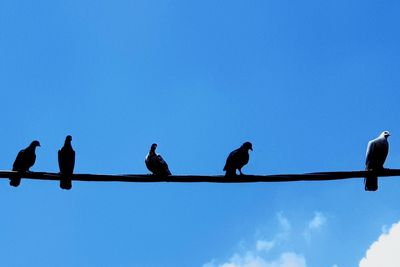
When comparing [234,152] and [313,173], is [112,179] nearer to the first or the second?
[313,173]

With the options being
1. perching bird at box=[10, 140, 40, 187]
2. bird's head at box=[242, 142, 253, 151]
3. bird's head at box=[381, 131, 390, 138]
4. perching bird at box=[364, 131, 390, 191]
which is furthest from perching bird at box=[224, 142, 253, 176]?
perching bird at box=[10, 140, 40, 187]

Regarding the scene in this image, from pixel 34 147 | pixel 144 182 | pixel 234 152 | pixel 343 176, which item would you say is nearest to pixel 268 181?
pixel 343 176

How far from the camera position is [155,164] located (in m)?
11.7

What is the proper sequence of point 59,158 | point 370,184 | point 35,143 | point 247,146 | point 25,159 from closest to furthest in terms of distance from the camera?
point 370,184 → point 59,158 → point 247,146 → point 25,159 → point 35,143

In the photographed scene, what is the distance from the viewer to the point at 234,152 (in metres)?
10.9

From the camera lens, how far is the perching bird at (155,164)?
11656 millimetres

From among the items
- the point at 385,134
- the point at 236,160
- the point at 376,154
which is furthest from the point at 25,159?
the point at 385,134

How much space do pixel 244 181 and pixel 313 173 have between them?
2.81 ft

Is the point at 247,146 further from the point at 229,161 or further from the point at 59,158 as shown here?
the point at 59,158

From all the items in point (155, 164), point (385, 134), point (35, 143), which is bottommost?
point (155, 164)

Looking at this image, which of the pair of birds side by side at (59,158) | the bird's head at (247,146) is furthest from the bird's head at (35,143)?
the bird's head at (247,146)

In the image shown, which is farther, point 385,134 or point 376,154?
point 385,134

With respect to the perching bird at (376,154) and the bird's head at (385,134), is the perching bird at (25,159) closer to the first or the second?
the perching bird at (376,154)

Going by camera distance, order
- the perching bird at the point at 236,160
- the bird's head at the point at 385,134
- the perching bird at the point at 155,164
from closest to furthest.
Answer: the perching bird at the point at 236,160 → the bird's head at the point at 385,134 → the perching bird at the point at 155,164
